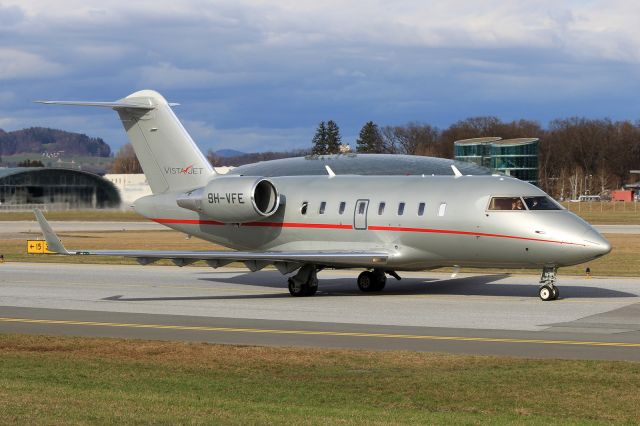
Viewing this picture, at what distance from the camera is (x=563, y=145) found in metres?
153

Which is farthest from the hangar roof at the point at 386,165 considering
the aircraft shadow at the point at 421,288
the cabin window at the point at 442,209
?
the cabin window at the point at 442,209

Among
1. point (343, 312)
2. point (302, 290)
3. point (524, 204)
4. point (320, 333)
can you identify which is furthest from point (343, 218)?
point (320, 333)

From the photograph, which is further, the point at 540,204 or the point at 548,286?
the point at 548,286

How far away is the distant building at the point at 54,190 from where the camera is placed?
76250 millimetres

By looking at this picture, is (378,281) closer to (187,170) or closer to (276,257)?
(276,257)

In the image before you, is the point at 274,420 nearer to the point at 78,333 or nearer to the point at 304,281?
the point at 78,333

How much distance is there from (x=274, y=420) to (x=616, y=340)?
908cm

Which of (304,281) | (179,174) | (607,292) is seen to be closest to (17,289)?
(179,174)

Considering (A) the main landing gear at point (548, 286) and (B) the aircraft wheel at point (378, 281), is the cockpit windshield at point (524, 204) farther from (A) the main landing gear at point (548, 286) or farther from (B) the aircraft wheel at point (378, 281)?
(B) the aircraft wheel at point (378, 281)

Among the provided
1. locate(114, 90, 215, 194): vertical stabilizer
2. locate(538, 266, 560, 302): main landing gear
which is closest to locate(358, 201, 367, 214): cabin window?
locate(538, 266, 560, 302): main landing gear

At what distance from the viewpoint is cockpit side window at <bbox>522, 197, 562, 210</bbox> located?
2495 centimetres

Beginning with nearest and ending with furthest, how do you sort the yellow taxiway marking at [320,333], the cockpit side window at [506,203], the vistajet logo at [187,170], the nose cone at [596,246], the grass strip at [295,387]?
the grass strip at [295,387], the yellow taxiway marking at [320,333], the nose cone at [596,246], the cockpit side window at [506,203], the vistajet logo at [187,170]

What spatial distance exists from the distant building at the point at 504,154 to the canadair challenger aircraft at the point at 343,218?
324ft

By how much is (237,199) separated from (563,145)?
13105 cm
